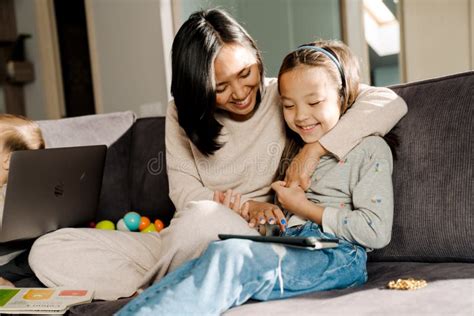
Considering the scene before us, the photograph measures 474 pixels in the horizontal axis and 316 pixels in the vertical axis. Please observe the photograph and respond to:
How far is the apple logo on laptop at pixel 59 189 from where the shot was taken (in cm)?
160

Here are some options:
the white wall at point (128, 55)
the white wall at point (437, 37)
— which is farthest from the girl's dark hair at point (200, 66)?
the white wall at point (128, 55)

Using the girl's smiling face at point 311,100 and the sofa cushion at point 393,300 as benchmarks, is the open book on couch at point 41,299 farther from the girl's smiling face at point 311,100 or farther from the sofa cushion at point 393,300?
the girl's smiling face at point 311,100

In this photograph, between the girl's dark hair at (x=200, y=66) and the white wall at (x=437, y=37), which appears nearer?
the girl's dark hair at (x=200, y=66)

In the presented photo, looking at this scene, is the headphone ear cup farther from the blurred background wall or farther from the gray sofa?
the blurred background wall

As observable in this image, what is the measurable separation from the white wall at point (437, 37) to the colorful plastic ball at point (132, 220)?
1745 millimetres

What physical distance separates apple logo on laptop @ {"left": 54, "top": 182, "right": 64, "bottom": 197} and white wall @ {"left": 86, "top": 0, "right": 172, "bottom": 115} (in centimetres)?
186

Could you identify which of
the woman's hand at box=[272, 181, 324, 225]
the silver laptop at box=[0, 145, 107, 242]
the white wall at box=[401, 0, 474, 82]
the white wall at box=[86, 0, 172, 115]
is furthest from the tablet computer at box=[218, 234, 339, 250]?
the white wall at box=[86, 0, 172, 115]

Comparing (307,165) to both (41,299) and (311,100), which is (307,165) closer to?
(311,100)

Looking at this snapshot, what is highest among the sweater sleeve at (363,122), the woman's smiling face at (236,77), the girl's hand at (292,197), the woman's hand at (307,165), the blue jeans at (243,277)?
the woman's smiling face at (236,77)

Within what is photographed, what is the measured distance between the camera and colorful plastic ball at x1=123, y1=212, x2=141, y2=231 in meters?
1.92

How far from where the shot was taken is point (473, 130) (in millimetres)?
1345

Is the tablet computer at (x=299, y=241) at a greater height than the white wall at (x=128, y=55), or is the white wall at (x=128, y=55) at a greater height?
the white wall at (x=128, y=55)

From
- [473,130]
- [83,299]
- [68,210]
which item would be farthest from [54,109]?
[473,130]

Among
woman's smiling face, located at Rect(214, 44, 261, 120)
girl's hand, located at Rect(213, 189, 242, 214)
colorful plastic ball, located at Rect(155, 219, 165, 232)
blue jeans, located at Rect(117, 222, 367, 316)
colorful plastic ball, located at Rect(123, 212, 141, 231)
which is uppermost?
woman's smiling face, located at Rect(214, 44, 261, 120)
